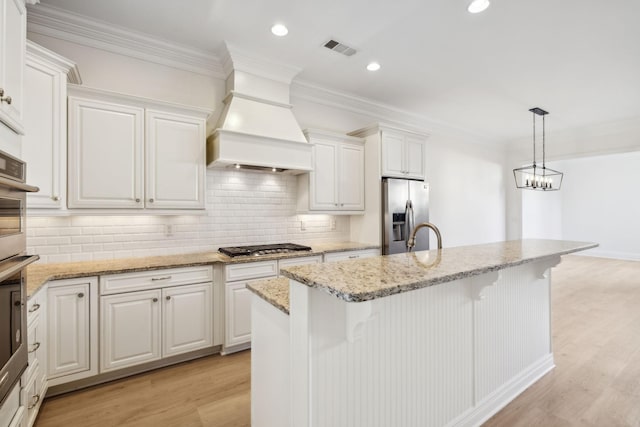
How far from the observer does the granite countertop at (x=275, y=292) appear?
54.4 inches

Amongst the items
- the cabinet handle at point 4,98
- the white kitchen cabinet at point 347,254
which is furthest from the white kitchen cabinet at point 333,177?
the cabinet handle at point 4,98

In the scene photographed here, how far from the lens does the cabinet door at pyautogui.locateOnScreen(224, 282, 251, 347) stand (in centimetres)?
282

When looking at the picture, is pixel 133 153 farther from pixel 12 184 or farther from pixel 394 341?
pixel 394 341

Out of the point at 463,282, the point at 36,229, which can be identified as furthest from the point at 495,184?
the point at 36,229

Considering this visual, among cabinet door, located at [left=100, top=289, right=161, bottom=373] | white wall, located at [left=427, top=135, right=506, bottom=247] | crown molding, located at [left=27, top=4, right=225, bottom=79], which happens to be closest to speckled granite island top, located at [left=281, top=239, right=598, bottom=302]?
cabinet door, located at [left=100, top=289, right=161, bottom=373]

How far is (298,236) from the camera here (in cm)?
386

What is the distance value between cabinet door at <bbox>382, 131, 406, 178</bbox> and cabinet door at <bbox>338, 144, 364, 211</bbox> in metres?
0.31

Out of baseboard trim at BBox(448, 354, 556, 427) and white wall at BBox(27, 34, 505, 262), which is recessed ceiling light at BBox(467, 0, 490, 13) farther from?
baseboard trim at BBox(448, 354, 556, 427)

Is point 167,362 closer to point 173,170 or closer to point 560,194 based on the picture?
point 173,170

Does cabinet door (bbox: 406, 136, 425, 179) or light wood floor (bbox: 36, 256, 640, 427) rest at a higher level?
cabinet door (bbox: 406, 136, 425, 179)

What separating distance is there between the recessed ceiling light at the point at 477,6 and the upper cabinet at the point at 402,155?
1643mm

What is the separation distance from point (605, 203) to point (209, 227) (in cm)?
1099

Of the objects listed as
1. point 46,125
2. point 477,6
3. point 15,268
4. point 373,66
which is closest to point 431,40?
point 477,6

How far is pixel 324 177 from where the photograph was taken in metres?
3.70
